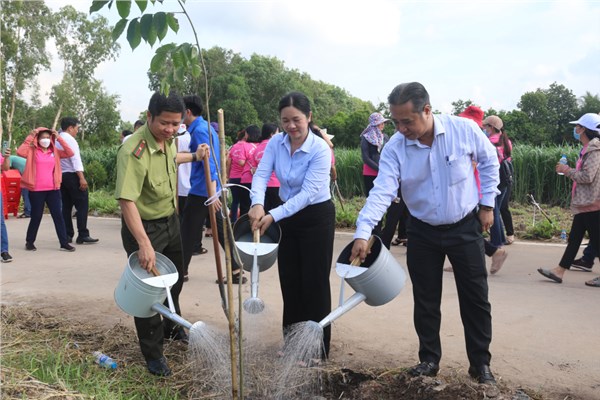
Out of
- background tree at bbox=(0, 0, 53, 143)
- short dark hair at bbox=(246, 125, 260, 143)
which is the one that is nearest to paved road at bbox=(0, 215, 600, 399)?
short dark hair at bbox=(246, 125, 260, 143)

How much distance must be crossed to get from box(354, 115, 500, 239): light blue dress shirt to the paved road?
1.14 m

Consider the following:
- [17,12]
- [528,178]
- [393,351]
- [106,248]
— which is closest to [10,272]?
[106,248]

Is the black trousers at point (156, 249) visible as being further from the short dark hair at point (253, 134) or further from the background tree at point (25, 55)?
the background tree at point (25, 55)

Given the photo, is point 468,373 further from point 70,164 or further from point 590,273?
point 70,164

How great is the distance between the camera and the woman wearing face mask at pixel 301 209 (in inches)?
144

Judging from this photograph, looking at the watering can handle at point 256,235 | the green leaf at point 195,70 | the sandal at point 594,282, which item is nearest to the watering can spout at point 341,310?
the watering can handle at point 256,235

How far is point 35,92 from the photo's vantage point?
42844mm

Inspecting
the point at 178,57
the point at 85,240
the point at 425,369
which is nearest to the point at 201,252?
the point at 85,240

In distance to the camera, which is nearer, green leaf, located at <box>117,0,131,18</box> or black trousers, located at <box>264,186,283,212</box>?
green leaf, located at <box>117,0,131,18</box>

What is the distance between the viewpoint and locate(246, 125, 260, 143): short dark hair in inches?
349

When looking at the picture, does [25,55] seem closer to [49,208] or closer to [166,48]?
[49,208]

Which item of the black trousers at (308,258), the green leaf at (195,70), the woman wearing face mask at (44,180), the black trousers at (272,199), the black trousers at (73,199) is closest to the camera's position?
the green leaf at (195,70)

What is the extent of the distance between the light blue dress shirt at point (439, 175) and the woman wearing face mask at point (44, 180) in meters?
5.79

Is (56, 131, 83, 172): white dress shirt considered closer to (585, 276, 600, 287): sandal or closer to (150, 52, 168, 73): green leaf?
(150, 52, 168, 73): green leaf
